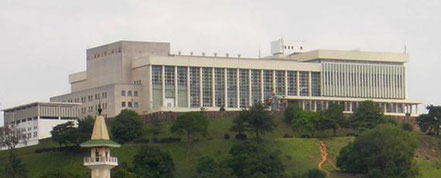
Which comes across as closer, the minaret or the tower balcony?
the tower balcony

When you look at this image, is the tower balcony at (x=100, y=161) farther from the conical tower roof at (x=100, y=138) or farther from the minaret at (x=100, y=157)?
the conical tower roof at (x=100, y=138)

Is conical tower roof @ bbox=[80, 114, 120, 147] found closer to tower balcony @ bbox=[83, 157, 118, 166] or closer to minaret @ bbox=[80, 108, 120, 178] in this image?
minaret @ bbox=[80, 108, 120, 178]

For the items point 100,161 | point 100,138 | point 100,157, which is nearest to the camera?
point 100,161

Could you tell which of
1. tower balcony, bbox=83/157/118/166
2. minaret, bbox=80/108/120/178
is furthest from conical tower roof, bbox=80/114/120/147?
tower balcony, bbox=83/157/118/166

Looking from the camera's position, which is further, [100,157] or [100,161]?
A: [100,157]

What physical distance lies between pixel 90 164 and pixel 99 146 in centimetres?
173

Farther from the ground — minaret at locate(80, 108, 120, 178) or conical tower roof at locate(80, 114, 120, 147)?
conical tower roof at locate(80, 114, 120, 147)

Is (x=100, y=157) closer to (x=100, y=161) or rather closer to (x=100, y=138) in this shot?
(x=100, y=161)

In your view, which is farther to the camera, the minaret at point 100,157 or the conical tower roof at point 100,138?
the minaret at point 100,157

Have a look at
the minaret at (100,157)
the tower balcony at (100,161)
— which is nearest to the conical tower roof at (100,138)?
the minaret at (100,157)

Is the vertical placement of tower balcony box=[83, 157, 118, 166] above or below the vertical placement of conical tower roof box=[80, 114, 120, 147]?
below

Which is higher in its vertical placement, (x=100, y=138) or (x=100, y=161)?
(x=100, y=138)

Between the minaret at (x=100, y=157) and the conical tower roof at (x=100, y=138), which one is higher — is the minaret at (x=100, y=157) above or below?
below

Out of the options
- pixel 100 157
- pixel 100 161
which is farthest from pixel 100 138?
pixel 100 161
